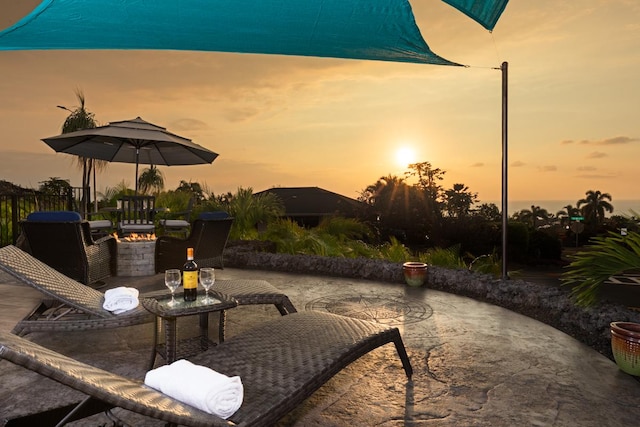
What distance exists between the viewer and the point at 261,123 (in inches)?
486

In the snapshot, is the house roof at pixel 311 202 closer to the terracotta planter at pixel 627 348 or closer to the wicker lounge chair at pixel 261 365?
the terracotta planter at pixel 627 348

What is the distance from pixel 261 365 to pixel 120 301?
1.36 m

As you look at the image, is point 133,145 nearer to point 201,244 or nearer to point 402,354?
point 201,244

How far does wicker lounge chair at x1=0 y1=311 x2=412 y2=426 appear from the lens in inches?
53.6

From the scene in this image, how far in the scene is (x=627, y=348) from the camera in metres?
2.94

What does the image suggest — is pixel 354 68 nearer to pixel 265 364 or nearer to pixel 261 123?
pixel 261 123

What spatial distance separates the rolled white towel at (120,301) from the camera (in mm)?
2893

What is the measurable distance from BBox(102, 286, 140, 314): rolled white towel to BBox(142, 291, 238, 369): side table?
0.13 metres

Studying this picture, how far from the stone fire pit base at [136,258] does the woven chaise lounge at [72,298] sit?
2.70m

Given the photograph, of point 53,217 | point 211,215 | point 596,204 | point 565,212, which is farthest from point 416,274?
point 596,204

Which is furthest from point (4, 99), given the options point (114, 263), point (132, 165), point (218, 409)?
point (218, 409)

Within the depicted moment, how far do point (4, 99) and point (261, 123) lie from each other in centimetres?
680

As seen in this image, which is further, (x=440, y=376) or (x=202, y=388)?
(x=440, y=376)

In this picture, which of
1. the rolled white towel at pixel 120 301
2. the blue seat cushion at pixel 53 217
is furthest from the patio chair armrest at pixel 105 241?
the rolled white towel at pixel 120 301
